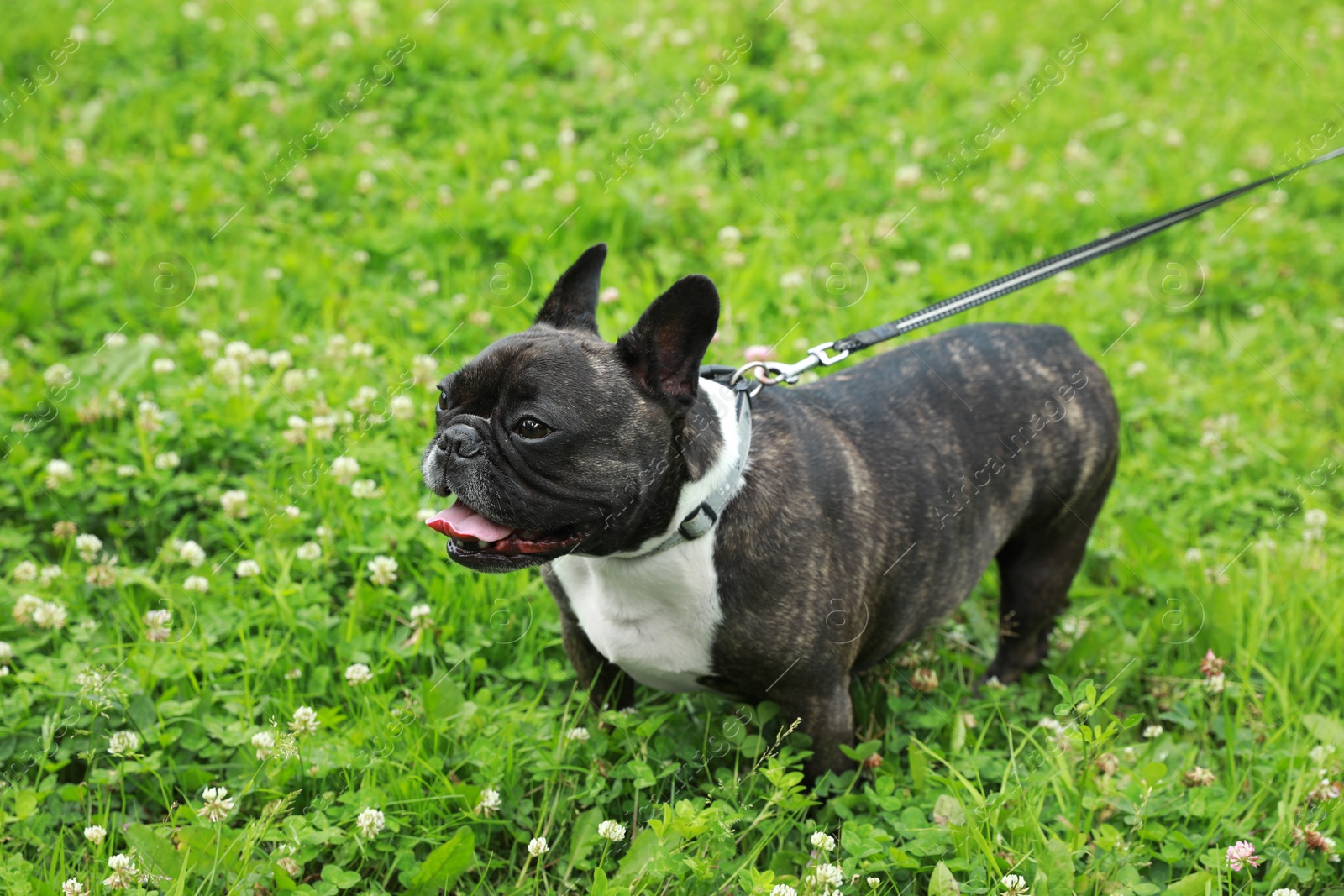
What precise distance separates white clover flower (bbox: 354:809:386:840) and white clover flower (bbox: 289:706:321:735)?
0.31 meters

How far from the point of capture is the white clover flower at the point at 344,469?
391 centimetres

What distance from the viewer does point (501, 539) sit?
105 inches

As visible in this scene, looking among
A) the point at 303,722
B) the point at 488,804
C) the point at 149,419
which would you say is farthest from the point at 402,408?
the point at 488,804

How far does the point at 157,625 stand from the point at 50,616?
30 cm

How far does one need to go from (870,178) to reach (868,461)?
11.6ft

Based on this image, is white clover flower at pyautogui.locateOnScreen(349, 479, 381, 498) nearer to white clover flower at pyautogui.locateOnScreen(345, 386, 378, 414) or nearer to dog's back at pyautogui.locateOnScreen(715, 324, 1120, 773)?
white clover flower at pyautogui.locateOnScreen(345, 386, 378, 414)

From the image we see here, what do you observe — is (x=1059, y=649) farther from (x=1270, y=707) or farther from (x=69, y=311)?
(x=69, y=311)

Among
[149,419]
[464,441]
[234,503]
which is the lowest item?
[234,503]

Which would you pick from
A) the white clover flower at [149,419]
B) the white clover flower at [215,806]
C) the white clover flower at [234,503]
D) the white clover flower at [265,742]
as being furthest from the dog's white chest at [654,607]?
the white clover flower at [149,419]

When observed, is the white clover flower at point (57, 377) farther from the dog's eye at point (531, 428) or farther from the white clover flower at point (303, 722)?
the dog's eye at point (531, 428)

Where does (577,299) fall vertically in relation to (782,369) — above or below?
above

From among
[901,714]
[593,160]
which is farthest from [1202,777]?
[593,160]

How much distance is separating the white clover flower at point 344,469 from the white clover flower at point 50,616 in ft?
3.11

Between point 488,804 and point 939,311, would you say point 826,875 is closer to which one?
point 488,804
